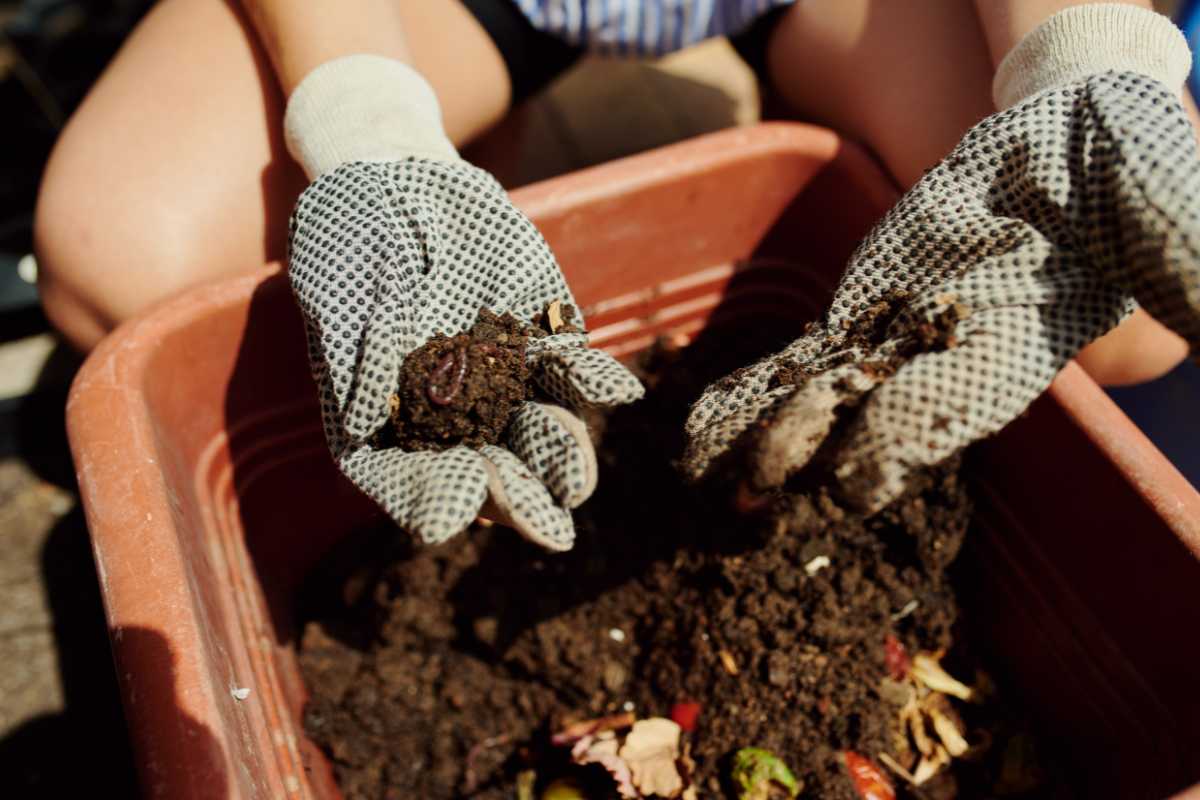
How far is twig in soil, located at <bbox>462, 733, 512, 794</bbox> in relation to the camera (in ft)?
4.42

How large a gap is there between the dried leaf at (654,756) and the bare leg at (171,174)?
3.42ft

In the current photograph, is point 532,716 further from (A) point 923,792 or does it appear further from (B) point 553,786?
(A) point 923,792

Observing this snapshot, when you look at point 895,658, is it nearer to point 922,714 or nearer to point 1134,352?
point 922,714

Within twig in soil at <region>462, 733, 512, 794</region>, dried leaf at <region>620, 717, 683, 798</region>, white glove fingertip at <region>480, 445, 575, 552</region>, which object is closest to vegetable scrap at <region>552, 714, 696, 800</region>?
dried leaf at <region>620, 717, 683, 798</region>

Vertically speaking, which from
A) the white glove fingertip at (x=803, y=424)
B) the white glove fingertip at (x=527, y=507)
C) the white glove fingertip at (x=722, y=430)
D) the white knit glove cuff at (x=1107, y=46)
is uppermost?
the white knit glove cuff at (x=1107, y=46)

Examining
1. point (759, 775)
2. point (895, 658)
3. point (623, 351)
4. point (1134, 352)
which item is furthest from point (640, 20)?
point (759, 775)

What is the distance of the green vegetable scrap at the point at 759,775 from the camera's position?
1213 millimetres

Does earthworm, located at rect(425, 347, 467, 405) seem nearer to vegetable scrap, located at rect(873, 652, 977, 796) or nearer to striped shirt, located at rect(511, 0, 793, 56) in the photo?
vegetable scrap, located at rect(873, 652, 977, 796)

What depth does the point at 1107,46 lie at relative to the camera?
1047mm

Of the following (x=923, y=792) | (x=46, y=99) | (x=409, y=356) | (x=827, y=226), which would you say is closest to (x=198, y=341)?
(x=409, y=356)

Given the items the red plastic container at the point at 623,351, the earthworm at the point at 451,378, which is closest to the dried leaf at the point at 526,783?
the red plastic container at the point at 623,351

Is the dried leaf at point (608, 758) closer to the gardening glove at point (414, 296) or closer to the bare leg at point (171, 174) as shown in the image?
the gardening glove at point (414, 296)

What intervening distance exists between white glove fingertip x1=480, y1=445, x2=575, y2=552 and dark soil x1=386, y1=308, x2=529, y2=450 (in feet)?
0.18

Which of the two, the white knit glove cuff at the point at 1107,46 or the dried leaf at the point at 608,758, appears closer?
the white knit glove cuff at the point at 1107,46
